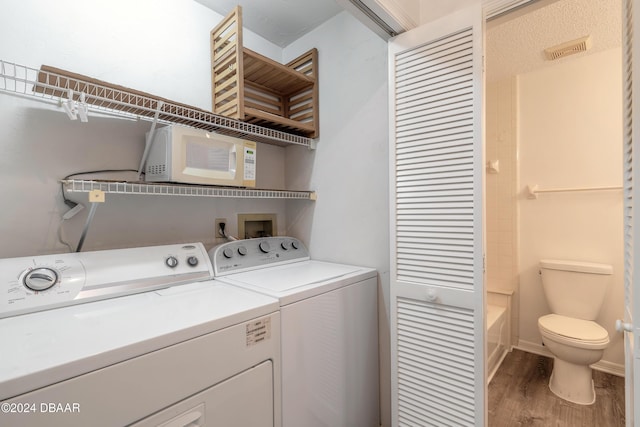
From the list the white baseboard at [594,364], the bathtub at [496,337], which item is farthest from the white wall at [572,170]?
the bathtub at [496,337]

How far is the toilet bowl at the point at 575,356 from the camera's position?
6.33ft

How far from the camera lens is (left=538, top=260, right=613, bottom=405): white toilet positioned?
1957 millimetres

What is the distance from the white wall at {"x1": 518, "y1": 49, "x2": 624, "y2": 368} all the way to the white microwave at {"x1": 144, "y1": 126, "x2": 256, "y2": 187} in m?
2.50

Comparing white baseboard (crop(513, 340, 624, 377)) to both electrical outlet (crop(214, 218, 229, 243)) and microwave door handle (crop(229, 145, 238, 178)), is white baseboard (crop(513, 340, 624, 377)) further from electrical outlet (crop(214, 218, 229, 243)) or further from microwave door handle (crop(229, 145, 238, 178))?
microwave door handle (crop(229, 145, 238, 178))

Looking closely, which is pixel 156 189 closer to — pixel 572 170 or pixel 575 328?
pixel 575 328

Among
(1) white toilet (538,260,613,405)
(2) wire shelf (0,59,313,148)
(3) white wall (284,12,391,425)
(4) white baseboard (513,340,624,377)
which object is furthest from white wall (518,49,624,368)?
(2) wire shelf (0,59,313,148)

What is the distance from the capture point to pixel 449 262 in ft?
4.13

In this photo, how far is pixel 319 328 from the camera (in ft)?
4.24

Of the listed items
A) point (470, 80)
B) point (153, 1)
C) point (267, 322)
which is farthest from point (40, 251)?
point (470, 80)

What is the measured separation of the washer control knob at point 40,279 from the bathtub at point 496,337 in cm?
252

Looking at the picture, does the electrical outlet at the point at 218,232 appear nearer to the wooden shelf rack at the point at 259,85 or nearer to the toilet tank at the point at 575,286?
the wooden shelf rack at the point at 259,85

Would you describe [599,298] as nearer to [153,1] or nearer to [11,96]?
[153,1]

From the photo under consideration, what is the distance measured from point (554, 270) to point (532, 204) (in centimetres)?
58

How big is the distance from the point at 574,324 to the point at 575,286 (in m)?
0.31
